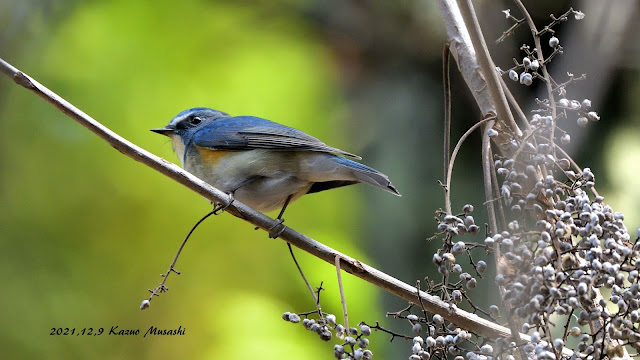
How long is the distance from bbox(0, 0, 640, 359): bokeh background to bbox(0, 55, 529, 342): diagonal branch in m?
1.57

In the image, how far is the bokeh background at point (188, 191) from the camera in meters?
3.56

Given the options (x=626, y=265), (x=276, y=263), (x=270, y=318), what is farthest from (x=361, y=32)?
(x=626, y=265)

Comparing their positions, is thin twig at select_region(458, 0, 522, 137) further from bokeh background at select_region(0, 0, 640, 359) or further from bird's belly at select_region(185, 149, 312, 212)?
bokeh background at select_region(0, 0, 640, 359)

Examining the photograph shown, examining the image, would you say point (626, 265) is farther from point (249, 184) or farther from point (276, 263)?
point (276, 263)

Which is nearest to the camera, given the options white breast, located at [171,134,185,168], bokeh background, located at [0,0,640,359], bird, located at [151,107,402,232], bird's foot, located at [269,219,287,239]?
bird's foot, located at [269,219,287,239]

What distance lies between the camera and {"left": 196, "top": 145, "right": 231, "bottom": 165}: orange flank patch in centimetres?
271

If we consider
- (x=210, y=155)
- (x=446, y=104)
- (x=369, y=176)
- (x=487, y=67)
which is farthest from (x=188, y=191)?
(x=487, y=67)

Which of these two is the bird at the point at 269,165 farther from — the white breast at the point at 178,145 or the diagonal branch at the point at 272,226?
the diagonal branch at the point at 272,226

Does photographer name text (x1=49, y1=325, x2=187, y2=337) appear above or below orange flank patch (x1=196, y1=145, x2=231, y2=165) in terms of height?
below

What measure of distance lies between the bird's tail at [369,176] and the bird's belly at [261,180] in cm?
22

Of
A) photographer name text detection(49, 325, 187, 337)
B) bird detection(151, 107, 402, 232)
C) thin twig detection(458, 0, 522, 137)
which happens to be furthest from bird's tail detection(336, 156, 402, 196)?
photographer name text detection(49, 325, 187, 337)

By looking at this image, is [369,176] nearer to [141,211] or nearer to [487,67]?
[487,67]

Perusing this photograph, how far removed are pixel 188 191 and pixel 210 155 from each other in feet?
4.17

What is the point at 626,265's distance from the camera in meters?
1.26
